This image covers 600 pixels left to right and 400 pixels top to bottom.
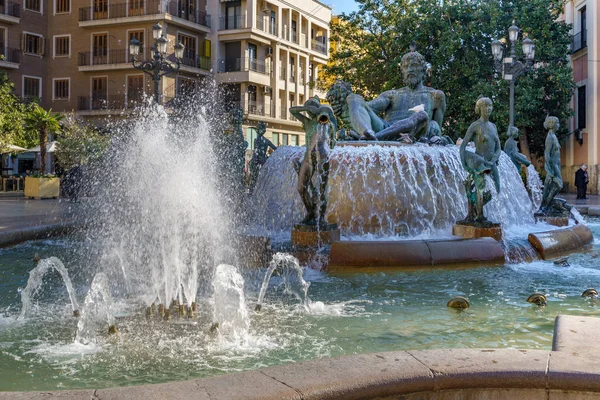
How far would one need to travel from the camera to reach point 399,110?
11422mm

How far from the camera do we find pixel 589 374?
2670mm

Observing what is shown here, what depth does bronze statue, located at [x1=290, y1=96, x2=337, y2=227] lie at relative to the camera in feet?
25.4

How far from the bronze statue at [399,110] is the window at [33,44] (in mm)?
34252

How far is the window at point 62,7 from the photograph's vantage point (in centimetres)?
4181

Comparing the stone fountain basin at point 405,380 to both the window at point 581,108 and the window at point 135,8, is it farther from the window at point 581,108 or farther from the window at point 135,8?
the window at point 135,8

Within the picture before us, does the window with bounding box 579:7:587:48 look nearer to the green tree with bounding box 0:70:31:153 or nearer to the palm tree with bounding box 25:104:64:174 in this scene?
the palm tree with bounding box 25:104:64:174

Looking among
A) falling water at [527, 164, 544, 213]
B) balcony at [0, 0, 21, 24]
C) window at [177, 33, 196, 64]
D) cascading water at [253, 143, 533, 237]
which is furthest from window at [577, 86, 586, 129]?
balcony at [0, 0, 21, 24]

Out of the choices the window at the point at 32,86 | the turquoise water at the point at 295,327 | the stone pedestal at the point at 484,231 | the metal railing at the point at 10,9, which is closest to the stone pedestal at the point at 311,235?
the turquoise water at the point at 295,327

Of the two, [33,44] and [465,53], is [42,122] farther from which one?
[465,53]

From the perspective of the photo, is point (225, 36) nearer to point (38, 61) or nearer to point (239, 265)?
point (38, 61)

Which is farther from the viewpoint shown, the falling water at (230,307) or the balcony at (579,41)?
the balcony at (579,41)

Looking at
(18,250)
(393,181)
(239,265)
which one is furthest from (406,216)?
(18,250)

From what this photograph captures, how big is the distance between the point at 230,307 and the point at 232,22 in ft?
132

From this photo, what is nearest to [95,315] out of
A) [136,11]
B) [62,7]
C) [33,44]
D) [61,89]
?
[136,11]
